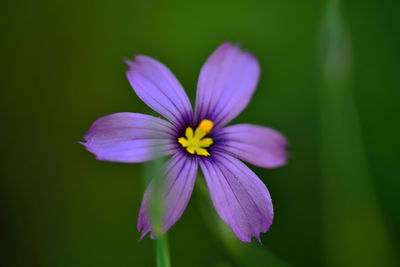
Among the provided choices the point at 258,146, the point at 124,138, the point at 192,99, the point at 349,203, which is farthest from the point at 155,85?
the point at 349,203

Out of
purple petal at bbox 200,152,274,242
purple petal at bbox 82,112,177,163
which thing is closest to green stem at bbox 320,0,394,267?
purple petal at bbox 200,152,274,242

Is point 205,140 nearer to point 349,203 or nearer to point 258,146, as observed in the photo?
point 258,146

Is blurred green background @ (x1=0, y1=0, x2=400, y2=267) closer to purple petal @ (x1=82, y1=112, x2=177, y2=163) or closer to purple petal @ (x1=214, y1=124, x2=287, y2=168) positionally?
purple petal @ (x1=214, y1=124, x2=287, y2=168)

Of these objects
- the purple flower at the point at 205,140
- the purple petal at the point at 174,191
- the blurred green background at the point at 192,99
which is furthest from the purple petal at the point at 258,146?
the blurred green background at the point at 192,99

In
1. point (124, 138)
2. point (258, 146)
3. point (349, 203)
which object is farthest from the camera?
point (349, 203)

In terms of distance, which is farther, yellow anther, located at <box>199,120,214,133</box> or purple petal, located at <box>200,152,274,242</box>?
yellow anther, located at <box>199,120,214,133</box>

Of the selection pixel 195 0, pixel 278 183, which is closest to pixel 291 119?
pixel 278 183

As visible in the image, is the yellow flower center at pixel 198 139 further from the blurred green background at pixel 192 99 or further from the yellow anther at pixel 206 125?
the blurred green background at pixel 192 99
